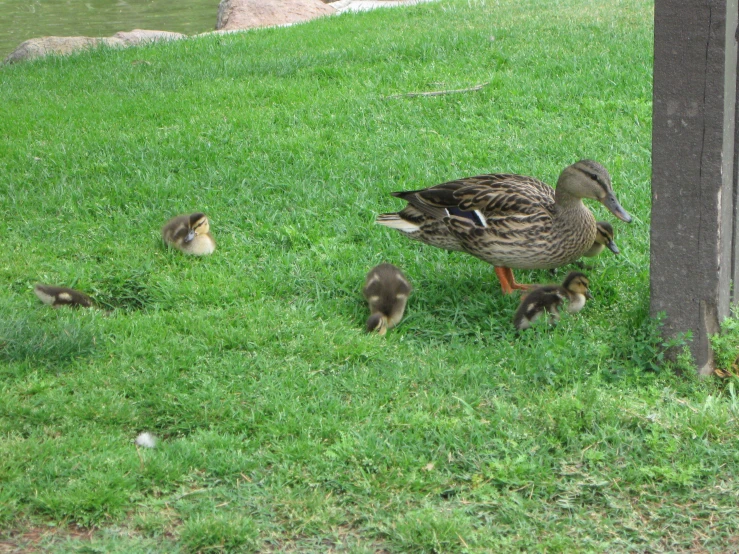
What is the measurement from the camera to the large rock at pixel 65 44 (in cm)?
1325

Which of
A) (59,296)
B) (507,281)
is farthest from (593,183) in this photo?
(59,296)

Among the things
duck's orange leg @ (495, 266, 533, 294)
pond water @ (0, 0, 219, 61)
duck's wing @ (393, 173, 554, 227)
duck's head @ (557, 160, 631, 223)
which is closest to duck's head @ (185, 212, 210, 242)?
duck's wing @ (393, 173, 554, 227)

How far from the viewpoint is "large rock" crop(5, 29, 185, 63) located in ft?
43.5

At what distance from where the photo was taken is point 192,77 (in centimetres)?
1095

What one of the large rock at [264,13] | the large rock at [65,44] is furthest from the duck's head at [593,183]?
the large rock at [264,13]

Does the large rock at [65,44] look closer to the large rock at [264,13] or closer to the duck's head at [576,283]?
the large rock at [264,13]

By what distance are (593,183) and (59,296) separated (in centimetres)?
332

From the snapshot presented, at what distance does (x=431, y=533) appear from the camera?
3602 millimetres

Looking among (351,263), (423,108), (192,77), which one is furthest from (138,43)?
(351,263)

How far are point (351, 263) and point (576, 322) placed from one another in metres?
1.65

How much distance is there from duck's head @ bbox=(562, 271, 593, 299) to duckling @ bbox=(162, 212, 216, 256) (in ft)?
8.11

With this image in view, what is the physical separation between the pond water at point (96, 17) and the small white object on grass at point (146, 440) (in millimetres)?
13687

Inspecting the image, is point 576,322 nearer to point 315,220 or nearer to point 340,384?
point 340,384

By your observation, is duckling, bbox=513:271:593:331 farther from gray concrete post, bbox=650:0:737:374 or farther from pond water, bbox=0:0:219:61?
pond water, bbox=0:0:219:61
